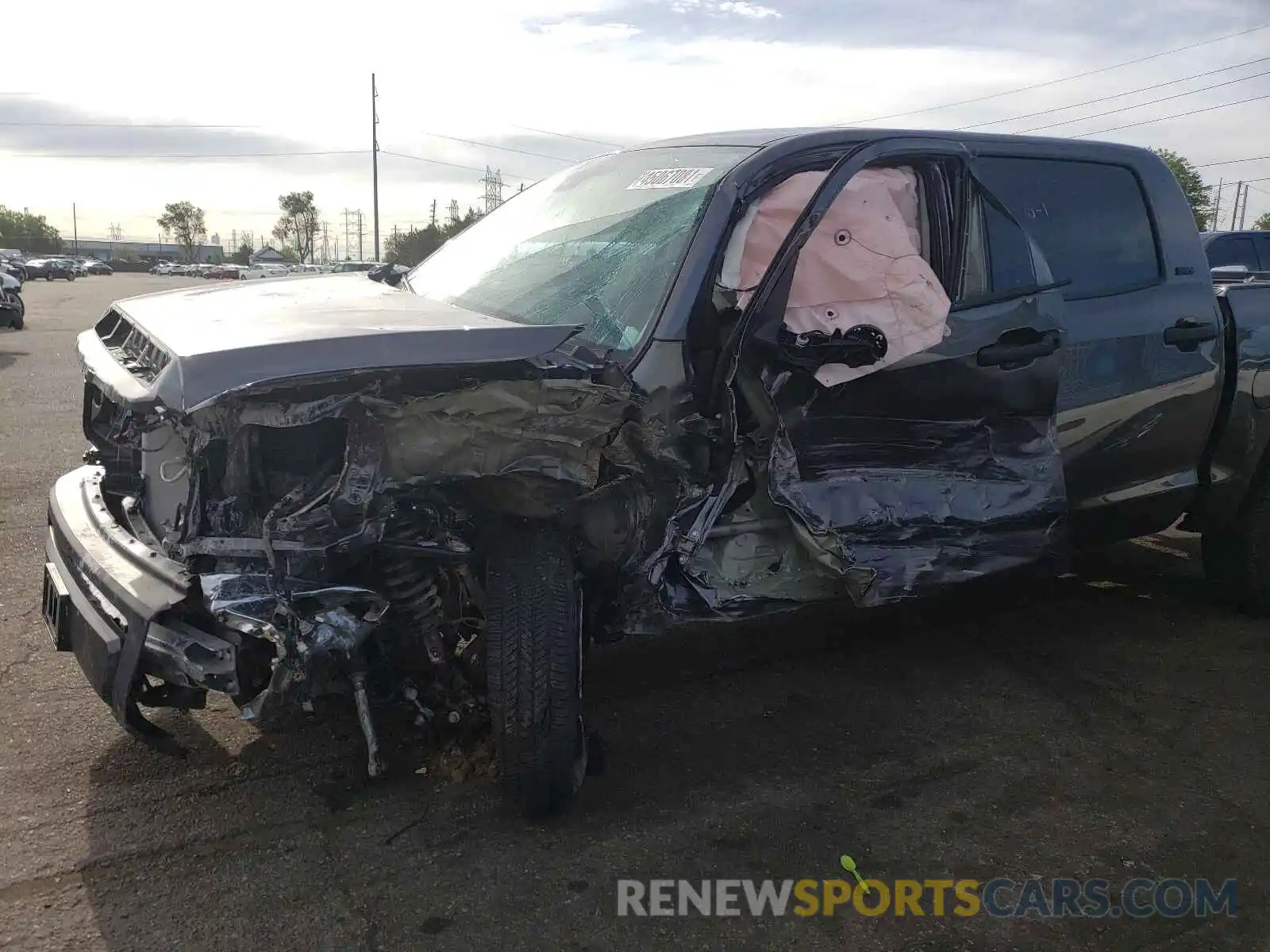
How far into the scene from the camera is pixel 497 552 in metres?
2.74

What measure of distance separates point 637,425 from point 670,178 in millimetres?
1094

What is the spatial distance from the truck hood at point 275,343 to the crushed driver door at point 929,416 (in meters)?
0.81

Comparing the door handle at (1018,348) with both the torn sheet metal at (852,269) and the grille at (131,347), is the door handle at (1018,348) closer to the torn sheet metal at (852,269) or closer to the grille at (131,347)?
the torn sheet metal at (852,269)

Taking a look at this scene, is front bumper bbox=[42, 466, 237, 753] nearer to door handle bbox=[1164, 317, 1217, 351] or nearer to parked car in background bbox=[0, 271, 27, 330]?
door handle bbox=[1164, 317, 1217, 351]

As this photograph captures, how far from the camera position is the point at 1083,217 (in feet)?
12.7

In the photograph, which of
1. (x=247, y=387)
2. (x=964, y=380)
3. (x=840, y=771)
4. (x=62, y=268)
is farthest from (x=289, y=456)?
(x=62, y=268)

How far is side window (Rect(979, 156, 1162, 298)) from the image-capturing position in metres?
3.69

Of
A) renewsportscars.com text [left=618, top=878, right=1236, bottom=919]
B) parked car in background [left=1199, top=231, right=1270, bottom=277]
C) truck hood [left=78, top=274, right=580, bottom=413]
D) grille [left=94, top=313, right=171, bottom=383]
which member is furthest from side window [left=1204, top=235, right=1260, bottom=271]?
grille [left=94, top=313, right=171, bottom=383]

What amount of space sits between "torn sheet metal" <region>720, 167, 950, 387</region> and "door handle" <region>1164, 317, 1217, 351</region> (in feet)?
3.86

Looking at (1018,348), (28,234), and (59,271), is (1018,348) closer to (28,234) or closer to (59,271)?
(59,271)

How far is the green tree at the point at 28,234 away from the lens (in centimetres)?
9219

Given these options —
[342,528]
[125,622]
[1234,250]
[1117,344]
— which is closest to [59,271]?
[1234,250]

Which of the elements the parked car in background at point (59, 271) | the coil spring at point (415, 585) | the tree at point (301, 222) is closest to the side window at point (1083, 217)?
→ the coil spring at point (415, 585)

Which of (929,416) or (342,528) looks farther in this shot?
(929,416)
